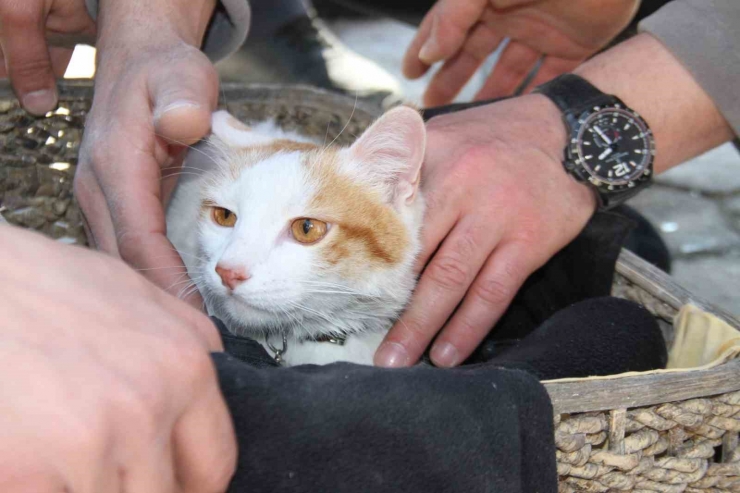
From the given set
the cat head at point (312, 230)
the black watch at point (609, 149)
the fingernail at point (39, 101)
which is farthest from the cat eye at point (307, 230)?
the fingernail at point (39, 101)

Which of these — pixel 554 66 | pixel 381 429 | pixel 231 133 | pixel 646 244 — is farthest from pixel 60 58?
pixel 646 244

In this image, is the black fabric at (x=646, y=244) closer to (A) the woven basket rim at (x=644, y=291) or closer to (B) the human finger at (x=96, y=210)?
(A) the woven basket rim at (x=644, y=291)

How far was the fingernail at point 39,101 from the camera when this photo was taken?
1254 millimetres

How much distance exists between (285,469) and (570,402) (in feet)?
1.07

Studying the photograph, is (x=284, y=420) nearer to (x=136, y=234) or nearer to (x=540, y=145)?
(x=136, y=234)

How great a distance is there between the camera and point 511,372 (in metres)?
0.67

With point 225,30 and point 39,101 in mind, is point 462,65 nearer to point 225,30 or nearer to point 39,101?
point 225,30

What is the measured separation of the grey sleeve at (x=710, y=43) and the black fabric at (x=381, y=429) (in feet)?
2.59

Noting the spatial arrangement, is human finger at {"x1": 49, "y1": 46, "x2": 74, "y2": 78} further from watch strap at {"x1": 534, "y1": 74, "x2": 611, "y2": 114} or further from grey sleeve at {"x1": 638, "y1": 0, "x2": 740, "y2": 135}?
grey sleeve at {"x1": 638, "y1": 0, "x2": 740, "y2": 135}

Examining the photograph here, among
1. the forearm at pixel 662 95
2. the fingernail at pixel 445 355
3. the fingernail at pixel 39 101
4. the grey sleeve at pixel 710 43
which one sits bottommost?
the fingernail at pixel 39 101

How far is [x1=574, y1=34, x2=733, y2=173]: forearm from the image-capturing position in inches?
47.6

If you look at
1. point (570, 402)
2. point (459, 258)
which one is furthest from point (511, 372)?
point (459, 258)

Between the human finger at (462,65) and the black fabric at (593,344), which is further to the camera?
the human finger at (462,65)

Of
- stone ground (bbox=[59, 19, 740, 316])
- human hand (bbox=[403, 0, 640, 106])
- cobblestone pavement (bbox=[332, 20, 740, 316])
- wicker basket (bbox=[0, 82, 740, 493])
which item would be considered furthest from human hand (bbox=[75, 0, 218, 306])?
cobblestone pavement (bbox=[332, 20, 740, 316])
